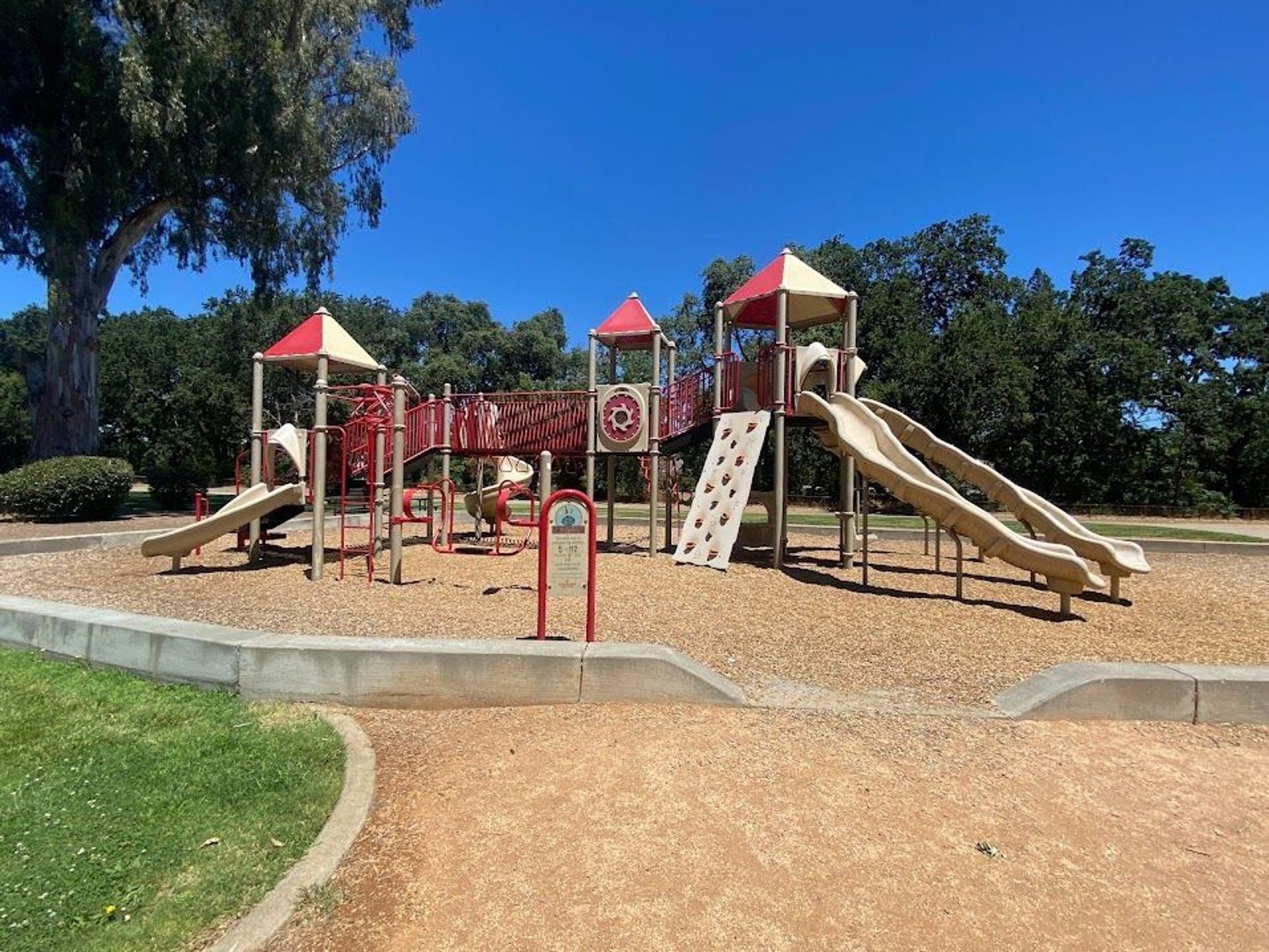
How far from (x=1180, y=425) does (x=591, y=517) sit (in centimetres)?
3861

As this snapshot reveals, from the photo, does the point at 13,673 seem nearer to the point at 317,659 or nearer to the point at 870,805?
the point at 317,659

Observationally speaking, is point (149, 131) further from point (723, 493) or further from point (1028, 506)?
point (1028, 506)

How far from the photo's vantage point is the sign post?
19.3ft

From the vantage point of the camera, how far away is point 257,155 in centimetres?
1906

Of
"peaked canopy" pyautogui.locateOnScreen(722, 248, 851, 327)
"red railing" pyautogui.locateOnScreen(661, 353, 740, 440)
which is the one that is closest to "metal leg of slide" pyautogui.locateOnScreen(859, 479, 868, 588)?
"red railing" pyautogui.locateOnScreen(661, 353, 740, 440)

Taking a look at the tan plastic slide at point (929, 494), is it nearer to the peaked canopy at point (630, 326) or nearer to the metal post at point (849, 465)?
the metal post at point (849, 465)

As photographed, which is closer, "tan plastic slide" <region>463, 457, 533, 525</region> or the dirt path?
the dirt path

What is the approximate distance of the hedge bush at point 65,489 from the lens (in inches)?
628

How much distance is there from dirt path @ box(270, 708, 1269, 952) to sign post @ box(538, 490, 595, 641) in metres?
1.48

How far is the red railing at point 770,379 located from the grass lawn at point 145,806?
9.06 m

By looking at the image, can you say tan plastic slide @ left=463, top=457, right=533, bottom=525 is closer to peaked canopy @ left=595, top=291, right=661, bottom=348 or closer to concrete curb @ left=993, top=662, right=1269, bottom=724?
peaked canopy @ left=595, top=291, right=661, bottom=348

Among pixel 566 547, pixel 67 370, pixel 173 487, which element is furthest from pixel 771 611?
pixel 67 370

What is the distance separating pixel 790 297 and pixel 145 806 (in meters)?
11.5

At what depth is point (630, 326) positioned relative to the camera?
13.2 m
